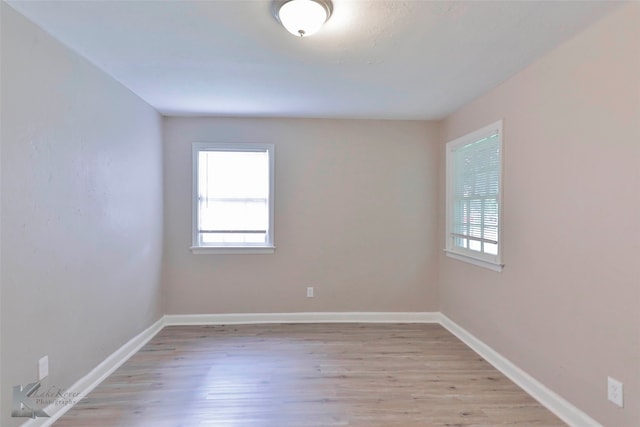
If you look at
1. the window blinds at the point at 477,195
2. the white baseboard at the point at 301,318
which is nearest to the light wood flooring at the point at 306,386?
the white baseboard at the point at 301,318

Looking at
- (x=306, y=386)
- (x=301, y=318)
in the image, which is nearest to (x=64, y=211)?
(x=306, y=386)

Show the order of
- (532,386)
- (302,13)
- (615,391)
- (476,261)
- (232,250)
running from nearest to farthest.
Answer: (302,13) → (615,391) → (532,386) → (476,261) → (232,250)

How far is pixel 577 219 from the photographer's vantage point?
194 cm

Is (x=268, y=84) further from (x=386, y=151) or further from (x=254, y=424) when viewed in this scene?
(x=254, y=424)

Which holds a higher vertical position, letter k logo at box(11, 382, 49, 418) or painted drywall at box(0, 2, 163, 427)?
painted drywall at box(0, 2, 163, 427)

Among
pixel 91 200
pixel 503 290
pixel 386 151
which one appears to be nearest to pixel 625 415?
pixel 503 290

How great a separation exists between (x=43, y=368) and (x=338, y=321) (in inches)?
105

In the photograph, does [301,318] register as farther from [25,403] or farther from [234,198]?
[25,403]

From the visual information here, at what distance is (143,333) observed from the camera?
314cm

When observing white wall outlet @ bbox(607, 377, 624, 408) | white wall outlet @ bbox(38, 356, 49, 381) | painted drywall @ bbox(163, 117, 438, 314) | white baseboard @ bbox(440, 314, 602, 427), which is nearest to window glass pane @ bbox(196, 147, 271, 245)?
painted drywall @ bbox(163, 117, 438, 314)

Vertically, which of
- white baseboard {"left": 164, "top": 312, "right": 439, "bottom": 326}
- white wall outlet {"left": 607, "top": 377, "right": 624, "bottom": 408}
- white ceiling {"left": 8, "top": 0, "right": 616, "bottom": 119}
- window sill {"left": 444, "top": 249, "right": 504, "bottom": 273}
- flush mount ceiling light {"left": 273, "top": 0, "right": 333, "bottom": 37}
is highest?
white ceiling {"left": 8, "top": 0, "right": 616, "bottom": 119}

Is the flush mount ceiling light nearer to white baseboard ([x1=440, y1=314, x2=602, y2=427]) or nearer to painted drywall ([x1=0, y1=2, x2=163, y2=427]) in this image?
painted drywall ([x1=0, y1=2, x2=163, y2=427])

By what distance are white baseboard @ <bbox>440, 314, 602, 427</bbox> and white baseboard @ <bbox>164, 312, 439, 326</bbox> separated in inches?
24.7

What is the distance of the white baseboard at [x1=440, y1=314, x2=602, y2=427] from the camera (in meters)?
1.94
